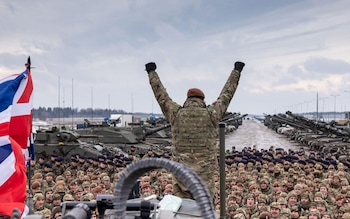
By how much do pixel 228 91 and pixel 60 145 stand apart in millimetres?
17851

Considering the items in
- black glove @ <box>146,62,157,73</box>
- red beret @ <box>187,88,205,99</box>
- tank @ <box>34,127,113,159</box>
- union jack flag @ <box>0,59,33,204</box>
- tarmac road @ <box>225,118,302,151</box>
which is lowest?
tarmac road @ <box>225,118,302,151</box>

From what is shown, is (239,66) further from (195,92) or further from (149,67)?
(149,67)

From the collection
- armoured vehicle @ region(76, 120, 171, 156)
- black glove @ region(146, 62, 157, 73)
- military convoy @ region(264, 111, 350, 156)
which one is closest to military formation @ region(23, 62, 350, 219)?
black glove @ region(146, 62, 157, 73)

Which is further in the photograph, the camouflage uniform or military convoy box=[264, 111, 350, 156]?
military convoy box=[264, 111, 350, 156]

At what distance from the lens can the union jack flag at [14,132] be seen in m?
5.45

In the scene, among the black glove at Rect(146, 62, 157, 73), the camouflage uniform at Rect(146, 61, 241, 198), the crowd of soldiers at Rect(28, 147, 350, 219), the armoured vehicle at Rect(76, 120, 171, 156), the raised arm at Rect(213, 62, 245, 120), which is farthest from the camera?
the armoured vehicle at Rect(76, 120, 171, 156)

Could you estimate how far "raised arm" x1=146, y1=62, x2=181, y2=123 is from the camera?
6176mm

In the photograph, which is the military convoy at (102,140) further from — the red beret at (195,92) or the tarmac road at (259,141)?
the red beret at (195,92)

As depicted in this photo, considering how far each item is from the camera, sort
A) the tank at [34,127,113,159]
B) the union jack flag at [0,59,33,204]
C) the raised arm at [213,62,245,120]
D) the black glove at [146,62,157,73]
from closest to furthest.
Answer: the union jack flag at [0,59,33,204]
the raised arm at [213,62,245,120]
the black glove at [146,62,157,73]
the tank at [34,127,113,159]

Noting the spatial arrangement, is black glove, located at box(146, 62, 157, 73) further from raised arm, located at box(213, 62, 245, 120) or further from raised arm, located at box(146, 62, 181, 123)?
raised arm, located at box(213, 62, 245, 120)

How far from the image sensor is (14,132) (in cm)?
671

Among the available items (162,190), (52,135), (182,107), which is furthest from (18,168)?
(52,135)

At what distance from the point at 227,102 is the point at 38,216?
366 cm

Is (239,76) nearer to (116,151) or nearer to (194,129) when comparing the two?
(194,129)
